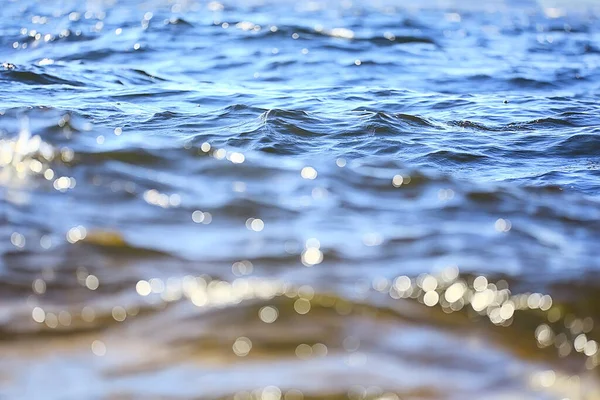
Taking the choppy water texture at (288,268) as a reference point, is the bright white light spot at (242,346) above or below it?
above

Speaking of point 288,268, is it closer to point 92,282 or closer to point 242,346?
point 242,346

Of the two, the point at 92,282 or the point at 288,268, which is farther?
the point at 288,268

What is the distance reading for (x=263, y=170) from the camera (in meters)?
3.81

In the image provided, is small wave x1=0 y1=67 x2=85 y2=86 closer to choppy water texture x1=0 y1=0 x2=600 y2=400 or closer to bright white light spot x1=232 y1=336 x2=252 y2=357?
choppy water texture x1=0 y1=0 x2=600 y2=400

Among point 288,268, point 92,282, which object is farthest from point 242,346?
point 92,282

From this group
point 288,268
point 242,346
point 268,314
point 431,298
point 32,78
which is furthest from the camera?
point 32,78

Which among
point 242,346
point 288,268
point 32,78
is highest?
point 242,346

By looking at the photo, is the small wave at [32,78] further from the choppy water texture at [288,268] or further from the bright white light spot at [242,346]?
the bright white light spot at [242,346]

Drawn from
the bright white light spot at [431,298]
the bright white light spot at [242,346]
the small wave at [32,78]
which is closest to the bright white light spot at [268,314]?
the bright white light spot at [242,346]

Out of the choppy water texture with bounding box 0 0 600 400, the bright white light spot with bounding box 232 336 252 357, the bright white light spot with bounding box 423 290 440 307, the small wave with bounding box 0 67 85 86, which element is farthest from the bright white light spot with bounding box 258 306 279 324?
the small wave with bounding box 0 67 85 86

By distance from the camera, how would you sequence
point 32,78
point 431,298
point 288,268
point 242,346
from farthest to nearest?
point 32,78, point 288,268, point 431,298, point 242,346

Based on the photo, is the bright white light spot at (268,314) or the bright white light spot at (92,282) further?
the bright white light spot at (92,282)

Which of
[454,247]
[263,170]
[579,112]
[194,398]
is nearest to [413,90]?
[579,112]

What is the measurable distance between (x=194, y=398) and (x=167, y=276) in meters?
0.70
